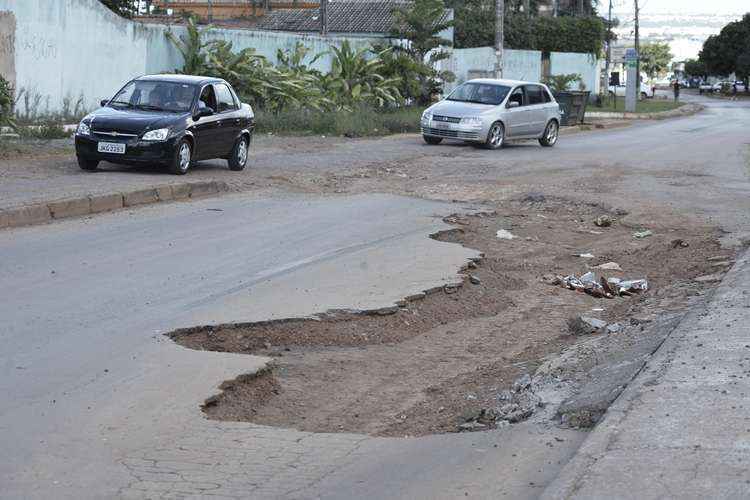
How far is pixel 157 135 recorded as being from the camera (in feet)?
54.4

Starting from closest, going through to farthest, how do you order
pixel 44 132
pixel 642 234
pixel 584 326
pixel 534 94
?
pixel 584 326 < pixel 642 234 < pixel 44 132 < pixel 534 94

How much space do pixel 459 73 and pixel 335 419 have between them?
47016 mm

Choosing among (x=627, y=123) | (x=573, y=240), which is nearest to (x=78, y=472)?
(x=573, y=240)

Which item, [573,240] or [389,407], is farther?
[573,240]

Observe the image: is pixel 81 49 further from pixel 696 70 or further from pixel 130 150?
pixel 696 70

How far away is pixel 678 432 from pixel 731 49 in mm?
113344

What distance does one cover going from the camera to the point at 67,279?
9320 millimetres

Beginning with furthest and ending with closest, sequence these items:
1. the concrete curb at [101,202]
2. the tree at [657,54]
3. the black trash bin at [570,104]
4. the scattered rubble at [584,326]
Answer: the tree at [657,54] < the black trash bin at [570,104] < the concrete curb at [101,202] < the scattered rubble at [584,326]

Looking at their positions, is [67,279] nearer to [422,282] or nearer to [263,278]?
[263,278]

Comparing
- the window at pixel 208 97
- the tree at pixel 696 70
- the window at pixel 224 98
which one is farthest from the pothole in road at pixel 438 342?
the tree at pixel 696 70

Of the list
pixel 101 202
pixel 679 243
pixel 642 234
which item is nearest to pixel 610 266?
pixel 679 243

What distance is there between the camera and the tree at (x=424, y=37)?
133ft

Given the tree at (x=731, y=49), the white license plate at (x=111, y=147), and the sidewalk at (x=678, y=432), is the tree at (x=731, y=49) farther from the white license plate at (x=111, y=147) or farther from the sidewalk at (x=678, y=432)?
the sidewalk at (x=678, y=432)

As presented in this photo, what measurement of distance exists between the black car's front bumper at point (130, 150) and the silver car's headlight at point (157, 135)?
5 centimetres
